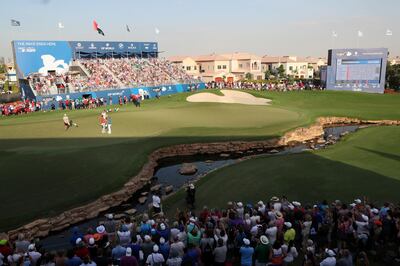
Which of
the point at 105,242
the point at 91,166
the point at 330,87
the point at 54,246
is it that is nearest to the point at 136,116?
the point at 91,166

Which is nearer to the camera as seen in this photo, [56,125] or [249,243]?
[249,243]

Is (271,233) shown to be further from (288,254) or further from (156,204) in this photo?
(156,204)

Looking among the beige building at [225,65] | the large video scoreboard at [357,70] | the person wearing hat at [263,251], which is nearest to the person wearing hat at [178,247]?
the person wearing hat at [263,251]

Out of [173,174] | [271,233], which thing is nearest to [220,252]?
[271,233]

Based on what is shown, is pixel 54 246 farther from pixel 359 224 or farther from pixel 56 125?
pixel 56 125

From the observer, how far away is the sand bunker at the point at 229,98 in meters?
55.9

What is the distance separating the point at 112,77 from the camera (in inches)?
2480

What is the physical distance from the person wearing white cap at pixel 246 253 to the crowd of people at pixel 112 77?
4663 centimetres

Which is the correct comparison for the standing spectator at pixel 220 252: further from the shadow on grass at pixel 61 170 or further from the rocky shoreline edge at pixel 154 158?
the shadow on grass at pixel 61 170

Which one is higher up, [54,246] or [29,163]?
[29,163]

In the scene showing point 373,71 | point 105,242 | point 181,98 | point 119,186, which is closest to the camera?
point 105,242

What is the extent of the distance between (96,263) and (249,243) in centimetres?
458

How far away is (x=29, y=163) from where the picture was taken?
22.6m

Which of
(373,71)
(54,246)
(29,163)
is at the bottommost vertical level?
(54,246)
